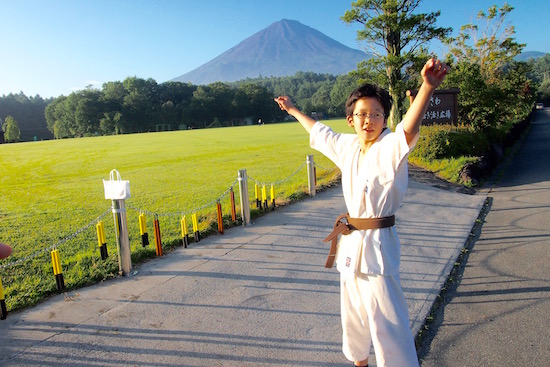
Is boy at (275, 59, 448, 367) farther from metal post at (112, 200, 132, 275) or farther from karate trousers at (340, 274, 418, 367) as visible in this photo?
metal post at (112, 200, 132, 275)

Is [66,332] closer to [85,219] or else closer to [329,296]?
[329,296]

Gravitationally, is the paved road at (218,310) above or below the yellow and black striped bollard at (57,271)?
below

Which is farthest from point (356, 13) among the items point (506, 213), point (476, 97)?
point (506, 213)

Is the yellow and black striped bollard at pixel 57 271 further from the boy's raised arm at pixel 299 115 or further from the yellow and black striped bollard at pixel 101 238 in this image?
the boy's raised arm at pixel 299 115

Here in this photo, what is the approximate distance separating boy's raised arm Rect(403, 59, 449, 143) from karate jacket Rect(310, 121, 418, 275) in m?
0.07

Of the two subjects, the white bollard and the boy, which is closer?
the boy

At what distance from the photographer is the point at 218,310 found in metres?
3.71

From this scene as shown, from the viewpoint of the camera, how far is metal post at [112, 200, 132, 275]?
438 centimetres

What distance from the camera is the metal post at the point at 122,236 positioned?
4375 millimetres

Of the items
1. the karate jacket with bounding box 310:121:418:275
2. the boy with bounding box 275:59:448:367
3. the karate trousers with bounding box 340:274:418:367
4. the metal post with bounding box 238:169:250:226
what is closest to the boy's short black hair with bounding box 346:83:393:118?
the boy with bounding box 275:59:448:367

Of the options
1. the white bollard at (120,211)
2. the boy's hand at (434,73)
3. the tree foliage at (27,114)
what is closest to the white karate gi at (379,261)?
the boy's hand at (434,73)

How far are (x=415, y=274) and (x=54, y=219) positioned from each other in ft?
22.7

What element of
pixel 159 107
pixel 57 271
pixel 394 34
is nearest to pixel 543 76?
pixel 159 107

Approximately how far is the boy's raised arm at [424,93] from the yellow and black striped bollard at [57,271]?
141 inches
